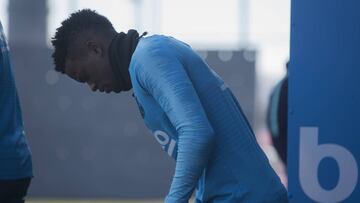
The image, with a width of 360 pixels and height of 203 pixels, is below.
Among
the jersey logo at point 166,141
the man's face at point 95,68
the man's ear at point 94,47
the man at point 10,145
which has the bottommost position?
the man at point 10,145

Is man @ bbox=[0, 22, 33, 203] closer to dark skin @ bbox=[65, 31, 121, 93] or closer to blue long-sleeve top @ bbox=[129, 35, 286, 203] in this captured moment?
dark skin @ bbox=[65, 31, 121, 93]

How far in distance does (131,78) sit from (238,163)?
455mm

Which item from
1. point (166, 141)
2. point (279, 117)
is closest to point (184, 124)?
point (166, 141)

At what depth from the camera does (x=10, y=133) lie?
4219mm

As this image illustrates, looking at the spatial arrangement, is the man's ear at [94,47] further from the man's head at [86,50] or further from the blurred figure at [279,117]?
the blurred figure at [279,117]

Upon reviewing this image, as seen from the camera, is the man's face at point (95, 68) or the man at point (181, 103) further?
the man's face at point (95, 68)

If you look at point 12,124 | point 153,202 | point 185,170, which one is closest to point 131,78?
point 185,170

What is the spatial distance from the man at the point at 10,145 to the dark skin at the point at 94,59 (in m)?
0.70

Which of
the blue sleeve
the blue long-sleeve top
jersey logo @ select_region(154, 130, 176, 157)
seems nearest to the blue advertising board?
the blue long-sleeve top

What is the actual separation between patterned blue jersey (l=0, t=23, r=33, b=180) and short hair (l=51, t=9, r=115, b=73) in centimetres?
62

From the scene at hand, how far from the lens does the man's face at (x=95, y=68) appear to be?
358 centimetres

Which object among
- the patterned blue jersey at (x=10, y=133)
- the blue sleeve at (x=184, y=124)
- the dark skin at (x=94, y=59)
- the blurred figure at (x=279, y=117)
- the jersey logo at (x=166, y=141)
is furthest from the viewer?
the blurred figure at (x=279, y=117)

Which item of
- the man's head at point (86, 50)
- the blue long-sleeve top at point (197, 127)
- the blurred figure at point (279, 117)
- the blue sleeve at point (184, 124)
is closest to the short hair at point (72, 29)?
the man's head at point (86, 50)

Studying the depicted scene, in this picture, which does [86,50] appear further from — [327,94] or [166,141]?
[327,94]
